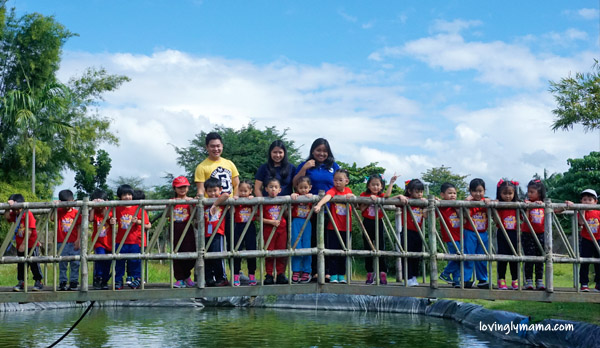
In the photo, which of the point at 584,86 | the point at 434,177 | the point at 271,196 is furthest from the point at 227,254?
the point at 434,177

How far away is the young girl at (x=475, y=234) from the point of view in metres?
8.11

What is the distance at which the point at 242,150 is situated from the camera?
2814 centimetres

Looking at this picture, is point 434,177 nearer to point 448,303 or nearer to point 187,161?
point 187,161

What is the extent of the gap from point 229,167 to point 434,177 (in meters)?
46.0

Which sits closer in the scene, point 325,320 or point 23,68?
point 325,320

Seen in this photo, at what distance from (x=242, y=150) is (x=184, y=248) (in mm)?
20320

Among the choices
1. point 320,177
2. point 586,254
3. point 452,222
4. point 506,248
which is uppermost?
point 320,177

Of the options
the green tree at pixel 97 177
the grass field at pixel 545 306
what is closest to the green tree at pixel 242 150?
the grass field at pixel 545 306

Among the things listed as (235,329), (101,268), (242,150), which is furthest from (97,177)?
(101,268)

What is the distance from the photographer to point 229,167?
27.2 feet

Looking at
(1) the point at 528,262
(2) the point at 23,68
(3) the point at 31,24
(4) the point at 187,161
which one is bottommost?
(1) the point at 528,262

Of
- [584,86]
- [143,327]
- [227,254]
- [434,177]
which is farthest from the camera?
[434,177]

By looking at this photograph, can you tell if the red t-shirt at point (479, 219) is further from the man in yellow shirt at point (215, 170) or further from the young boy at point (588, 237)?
the man in yellow shirt at point (215, 170)

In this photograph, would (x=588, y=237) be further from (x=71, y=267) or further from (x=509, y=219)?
(x=71, y=267)
